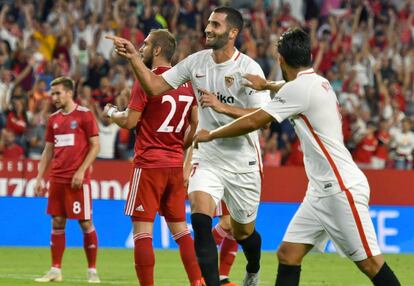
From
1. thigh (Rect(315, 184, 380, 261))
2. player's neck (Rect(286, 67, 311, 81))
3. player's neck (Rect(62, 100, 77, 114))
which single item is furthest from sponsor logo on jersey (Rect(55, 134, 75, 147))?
thigh (Rect(315, 184, 380, 261))

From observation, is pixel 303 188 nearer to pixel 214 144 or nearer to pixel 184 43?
pixel 184 43

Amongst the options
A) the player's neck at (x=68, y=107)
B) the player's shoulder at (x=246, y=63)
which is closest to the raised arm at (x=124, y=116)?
the player's shoulder at (x=246, y=63)

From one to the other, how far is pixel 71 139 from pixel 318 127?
209 inches

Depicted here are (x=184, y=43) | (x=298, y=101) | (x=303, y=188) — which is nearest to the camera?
(x=298, y=101)

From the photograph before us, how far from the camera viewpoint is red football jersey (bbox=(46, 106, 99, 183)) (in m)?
13.2

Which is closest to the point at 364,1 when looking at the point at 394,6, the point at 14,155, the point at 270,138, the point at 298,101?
the point at 394,6

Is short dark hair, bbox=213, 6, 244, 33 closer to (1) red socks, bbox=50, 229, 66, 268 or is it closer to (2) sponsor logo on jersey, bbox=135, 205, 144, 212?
(2) sponsor logo on jersey, bbox=135, 205, 144, 212

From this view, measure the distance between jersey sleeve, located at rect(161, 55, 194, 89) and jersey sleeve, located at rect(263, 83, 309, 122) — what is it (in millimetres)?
1758

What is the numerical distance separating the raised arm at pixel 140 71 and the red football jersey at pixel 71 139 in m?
3.35

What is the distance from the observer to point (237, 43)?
23.5m

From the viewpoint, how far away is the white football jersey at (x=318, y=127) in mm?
8422

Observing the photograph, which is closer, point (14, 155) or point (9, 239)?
point (9, 239)

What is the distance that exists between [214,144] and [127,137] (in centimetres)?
978

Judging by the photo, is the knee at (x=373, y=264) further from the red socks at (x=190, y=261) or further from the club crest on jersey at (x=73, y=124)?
the club crest on jersey at (x=73, y=124)
